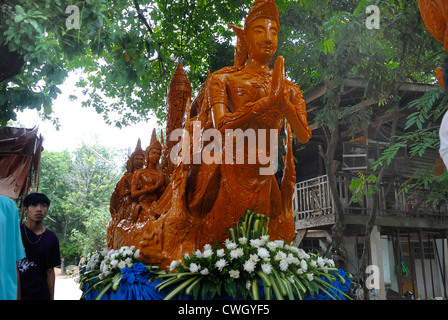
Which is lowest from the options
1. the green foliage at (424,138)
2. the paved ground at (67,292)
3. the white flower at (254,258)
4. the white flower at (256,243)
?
the paved ground at (67,292)

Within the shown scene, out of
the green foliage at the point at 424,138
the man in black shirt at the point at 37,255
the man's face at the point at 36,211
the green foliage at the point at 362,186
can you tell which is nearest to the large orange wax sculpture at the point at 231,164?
the man in black shirt at the point at 37,255

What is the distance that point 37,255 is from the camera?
9.75 ft

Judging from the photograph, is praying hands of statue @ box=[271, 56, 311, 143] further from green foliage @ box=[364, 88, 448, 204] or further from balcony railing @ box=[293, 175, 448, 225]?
balcony railing @ box=[293, 175, 448, 225]

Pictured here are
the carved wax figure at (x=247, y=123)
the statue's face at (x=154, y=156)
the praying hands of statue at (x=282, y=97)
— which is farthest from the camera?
the statue's face at (x=154, y=156)

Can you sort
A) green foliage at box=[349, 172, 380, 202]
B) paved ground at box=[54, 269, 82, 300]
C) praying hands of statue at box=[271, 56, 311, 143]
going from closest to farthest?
praying hands of statue at box=[271, 56, 311, 143] < green foliage at box=[349, 172, 380, 202] < paved ground at box=[54, 269, 82, 300]

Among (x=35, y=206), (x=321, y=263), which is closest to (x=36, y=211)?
(x=35, y=206)

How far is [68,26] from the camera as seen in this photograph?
378 cm

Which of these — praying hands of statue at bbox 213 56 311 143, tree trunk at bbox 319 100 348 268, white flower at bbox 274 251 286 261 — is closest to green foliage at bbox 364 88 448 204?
tree trunk at bbox 319 100 348 268

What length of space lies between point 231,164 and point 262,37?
1124 millimetres

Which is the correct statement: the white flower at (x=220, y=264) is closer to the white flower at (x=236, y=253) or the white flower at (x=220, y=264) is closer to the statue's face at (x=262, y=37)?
the white flower at (x=236, y=253)

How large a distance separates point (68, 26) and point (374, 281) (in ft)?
27.4

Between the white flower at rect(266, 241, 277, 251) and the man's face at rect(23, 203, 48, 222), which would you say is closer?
the white flower at rect(266, 241, 277, 251)

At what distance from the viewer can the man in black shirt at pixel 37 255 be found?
2875 mm

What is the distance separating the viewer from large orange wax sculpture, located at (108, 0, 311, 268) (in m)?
2.89
